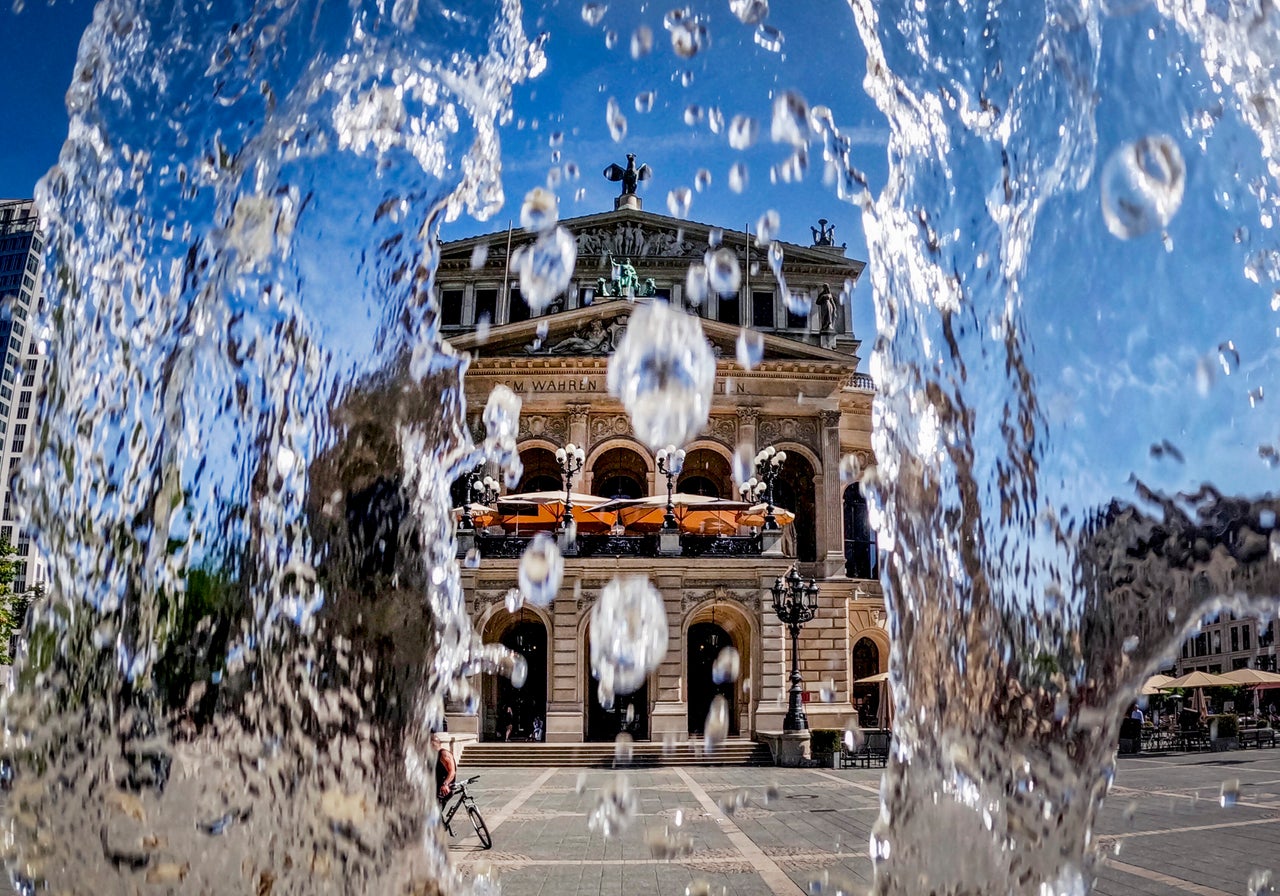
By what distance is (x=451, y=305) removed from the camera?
4291 centimetres

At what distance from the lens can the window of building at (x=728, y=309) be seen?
138 feet

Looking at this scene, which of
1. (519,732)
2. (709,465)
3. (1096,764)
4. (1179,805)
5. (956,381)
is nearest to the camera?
(1096,764)

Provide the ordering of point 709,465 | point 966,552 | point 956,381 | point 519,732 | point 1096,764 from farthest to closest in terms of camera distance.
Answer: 1. point 709,465
2. point 519,732
3. point 956,381
4. point 966,552
5. point 1096,764

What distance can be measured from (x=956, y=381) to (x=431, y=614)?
273 cm

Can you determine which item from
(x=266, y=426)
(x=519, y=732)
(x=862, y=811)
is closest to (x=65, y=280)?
(x=266, y=426)

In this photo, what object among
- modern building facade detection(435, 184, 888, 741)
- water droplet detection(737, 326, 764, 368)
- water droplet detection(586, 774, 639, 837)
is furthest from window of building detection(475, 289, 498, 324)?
water droplet detection(586, 774, 639, 837)

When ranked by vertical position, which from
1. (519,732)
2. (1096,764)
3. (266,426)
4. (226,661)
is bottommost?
(519,732)

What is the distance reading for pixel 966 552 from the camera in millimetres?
4520

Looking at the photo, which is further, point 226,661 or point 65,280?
point 65,280

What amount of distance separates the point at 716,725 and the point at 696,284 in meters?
20.0

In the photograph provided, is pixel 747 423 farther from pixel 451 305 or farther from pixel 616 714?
pixel 451 305

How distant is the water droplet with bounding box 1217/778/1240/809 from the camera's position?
500 inches

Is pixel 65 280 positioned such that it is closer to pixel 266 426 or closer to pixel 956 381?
pixel 266 426

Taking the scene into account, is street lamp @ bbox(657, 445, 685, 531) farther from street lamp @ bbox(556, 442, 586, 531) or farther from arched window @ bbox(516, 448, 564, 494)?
arched window @ bbox(516, 448, 564, 494)
